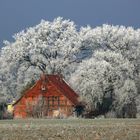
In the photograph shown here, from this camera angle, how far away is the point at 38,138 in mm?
27703

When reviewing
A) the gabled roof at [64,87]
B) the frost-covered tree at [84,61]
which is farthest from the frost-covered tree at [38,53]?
the gabled roof at [64,87]

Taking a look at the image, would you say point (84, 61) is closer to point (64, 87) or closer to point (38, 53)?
point (64, 87)

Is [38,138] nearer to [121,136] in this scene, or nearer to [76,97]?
[121,136]

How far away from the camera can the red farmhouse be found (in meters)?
85.6

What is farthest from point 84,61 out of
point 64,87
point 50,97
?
point 50,97

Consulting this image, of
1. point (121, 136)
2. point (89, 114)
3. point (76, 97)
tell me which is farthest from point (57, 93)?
point (121, 136)

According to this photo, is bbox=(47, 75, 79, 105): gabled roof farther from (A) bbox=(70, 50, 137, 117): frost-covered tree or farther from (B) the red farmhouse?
(A) bbox=(70, 50, 137, 117): frost-covered tree

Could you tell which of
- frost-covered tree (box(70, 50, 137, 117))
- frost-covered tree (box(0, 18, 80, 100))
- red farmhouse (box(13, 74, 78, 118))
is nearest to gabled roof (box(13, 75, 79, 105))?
red farmhouse (box(13, 74, 78, 118))

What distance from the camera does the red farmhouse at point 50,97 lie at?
3371 inches

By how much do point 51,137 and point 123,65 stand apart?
5740 centimetres

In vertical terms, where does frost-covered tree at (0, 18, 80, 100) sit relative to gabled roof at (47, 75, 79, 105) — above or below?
A: above

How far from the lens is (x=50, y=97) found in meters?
88.4

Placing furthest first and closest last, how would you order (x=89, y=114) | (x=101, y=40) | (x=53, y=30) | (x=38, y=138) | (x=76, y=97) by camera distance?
(x=53, y=30) < (x=101, y=40) < (x=76, y=97) < (x=89, y=114) < (x=38, y=138)

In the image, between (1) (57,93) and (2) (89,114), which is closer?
(2) (89,114)
